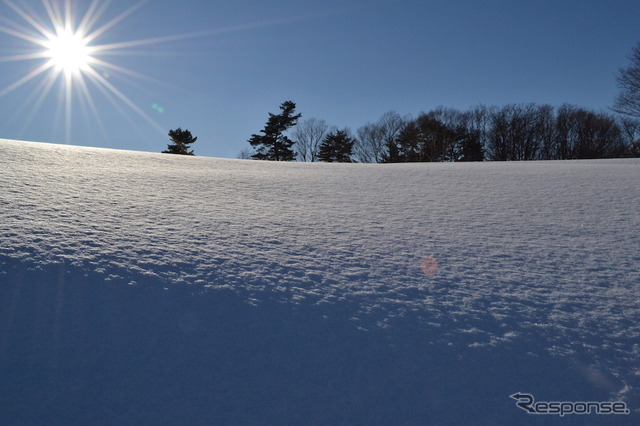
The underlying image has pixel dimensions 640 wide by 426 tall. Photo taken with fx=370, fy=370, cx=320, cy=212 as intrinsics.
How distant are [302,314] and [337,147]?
3863cm

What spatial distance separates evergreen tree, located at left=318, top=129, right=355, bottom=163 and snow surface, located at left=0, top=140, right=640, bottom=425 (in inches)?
1413

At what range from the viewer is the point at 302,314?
2.88 metres

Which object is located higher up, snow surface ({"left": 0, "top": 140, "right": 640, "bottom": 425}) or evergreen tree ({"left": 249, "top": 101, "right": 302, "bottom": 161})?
evergreen tree ({"left": 249, "top": 101, "right": 302, "bottom": 161})

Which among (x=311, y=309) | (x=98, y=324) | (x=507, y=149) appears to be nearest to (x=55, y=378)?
(x=98, y=324)

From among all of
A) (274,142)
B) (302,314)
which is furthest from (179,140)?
(302,314)

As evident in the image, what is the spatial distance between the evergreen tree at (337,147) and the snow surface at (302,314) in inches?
1413

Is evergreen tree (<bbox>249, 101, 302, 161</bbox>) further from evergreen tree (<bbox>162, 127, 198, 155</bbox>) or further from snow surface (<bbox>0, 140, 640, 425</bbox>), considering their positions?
snow surface (<bbox>0, 140, 640, 425</bbox>)

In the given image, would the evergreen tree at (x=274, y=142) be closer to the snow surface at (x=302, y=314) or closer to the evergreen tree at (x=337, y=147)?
the evergreen tree at (x=337, y=147)

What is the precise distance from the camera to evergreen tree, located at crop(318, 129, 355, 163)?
133 feet

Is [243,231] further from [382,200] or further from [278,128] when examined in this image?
[278,128]

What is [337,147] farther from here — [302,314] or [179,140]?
[302,314]

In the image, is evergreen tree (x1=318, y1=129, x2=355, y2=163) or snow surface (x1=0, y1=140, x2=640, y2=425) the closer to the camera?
snow surface (x1=0, y1=140, x2=640, y2=425)

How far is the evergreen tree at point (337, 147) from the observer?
4066 centimetres

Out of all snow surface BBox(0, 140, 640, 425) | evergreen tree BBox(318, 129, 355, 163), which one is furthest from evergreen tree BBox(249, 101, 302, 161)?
snow surface BBox(0, 140, 640, 425)
